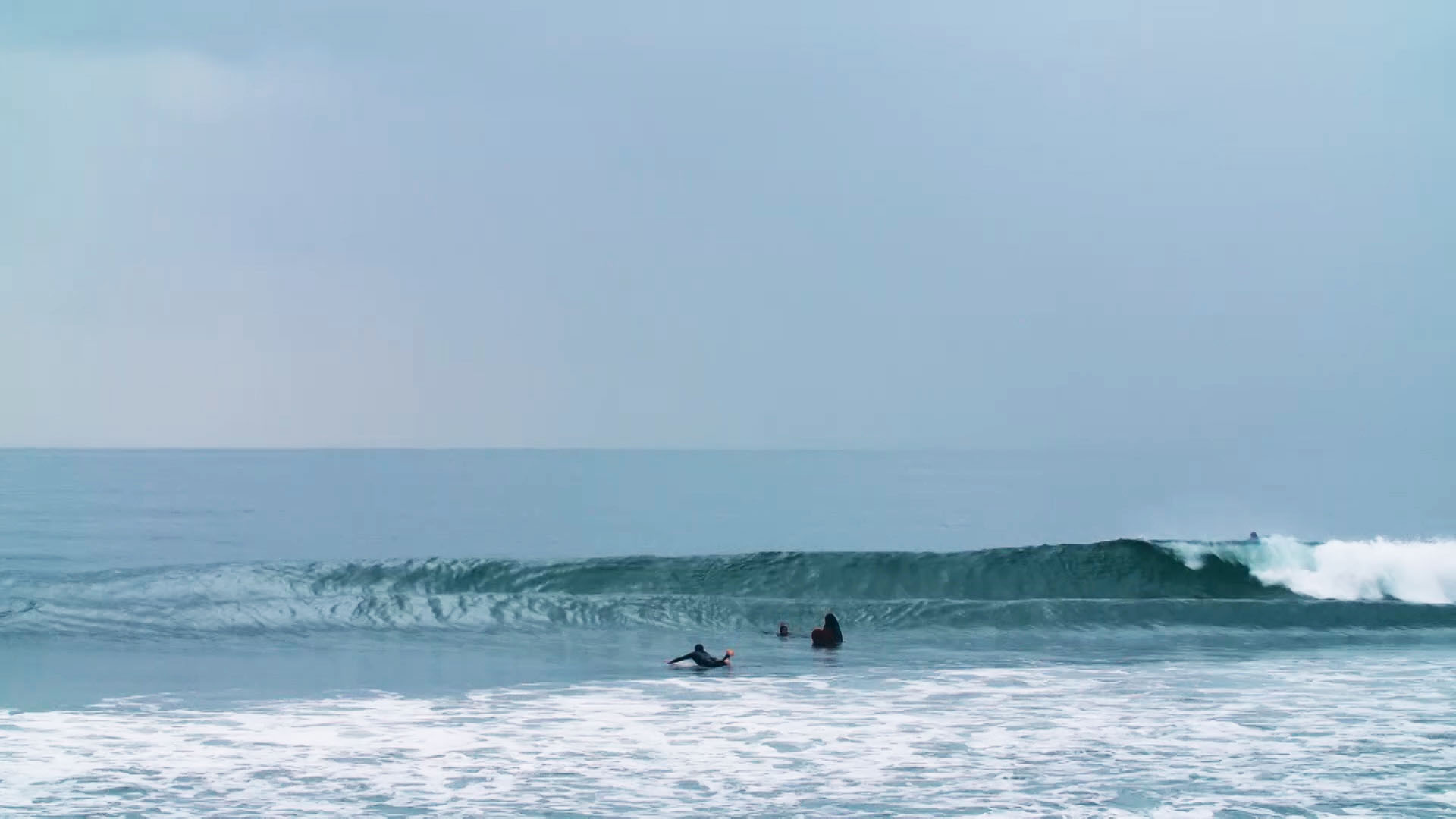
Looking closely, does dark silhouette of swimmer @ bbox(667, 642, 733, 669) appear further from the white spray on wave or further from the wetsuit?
the white spray on wave

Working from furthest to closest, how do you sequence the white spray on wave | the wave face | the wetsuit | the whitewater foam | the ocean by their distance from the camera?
the white spray on wave
the wave face
the wetsuit
the ocean
the whitewater foam

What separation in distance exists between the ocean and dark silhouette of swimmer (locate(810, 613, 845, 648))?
1.74 feet

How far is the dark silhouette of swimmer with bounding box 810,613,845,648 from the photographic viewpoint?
23062 mm

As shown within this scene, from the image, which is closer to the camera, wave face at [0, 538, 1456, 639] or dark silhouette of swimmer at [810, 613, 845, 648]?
dark silhouette of swimmer at [810, 613, 845, 648]

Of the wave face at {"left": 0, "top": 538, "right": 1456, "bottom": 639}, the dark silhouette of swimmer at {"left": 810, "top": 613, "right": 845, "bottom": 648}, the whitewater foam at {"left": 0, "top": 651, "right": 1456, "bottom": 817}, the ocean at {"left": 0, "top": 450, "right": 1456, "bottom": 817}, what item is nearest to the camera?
the whitewater foam at {"left": 0, "top": 651, "right": 1456, "bottom": 817}

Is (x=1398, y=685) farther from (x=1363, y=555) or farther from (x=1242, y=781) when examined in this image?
(x=1363, y=555)

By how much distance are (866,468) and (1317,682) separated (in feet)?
440

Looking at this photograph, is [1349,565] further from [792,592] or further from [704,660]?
[704,660]

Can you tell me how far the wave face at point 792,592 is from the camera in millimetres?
26297

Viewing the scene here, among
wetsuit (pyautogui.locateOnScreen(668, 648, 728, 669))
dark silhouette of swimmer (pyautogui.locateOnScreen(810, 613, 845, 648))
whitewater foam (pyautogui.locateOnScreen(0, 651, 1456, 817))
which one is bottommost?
whitewater foam (pyautogui.locateOnScreen(0, 651, 1456, 817))

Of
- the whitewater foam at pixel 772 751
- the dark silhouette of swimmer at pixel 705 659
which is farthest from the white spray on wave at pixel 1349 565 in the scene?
the dark silhouette of swimmer at pixel 705 659

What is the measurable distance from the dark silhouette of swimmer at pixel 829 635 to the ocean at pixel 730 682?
530 mm

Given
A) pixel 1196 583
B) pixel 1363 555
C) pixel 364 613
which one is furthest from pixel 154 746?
pixel 1363 555

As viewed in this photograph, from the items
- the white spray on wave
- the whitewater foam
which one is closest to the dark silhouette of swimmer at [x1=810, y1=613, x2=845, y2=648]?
the whitewater foam
